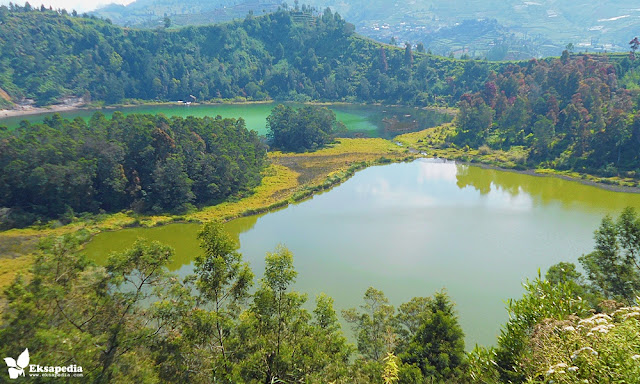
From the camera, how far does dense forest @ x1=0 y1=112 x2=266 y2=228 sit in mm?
34844

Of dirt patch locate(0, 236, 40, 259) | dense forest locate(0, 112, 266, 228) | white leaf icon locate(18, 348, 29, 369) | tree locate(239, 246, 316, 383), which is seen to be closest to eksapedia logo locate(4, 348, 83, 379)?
white leaf icon locate(18, 348, 29, 369)

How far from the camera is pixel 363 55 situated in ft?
414

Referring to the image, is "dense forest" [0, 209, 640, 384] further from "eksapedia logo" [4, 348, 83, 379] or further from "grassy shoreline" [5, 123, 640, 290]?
"grassy shoreline" [5, 123, 640, 290]

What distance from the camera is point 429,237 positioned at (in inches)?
1267

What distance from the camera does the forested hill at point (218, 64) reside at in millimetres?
104938

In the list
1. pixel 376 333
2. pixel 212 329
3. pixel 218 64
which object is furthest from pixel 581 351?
pixel 218 64

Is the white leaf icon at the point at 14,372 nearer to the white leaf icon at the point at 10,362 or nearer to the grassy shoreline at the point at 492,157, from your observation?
the white leaf icon at the point at 10,362

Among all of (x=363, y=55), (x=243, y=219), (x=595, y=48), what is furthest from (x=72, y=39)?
(x=595, y=48)

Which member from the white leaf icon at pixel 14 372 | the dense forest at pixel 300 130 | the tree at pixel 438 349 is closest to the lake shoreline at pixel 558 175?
the dense forest at pixel 300 130

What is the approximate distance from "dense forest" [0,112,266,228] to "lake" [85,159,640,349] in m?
5.04

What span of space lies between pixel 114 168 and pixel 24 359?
30624mm

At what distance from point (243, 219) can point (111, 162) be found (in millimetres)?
12880

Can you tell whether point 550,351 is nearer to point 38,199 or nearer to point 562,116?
point 38,199

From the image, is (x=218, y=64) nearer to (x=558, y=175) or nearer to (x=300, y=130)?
(x=300, y=130)
